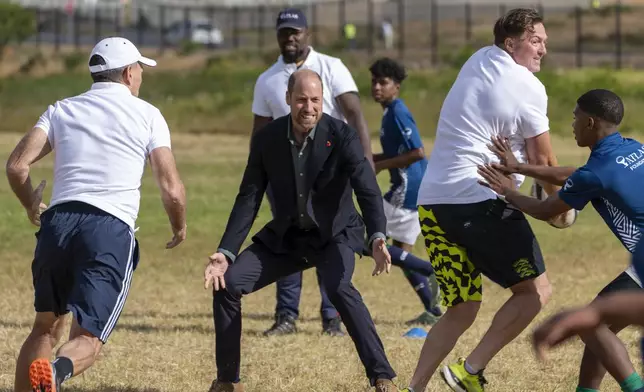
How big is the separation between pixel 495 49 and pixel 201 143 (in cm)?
2298

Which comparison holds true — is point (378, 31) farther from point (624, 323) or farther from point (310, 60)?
point (624, 323)

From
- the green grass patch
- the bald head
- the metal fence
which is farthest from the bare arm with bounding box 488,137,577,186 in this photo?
the metal fence

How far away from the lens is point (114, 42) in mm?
7125

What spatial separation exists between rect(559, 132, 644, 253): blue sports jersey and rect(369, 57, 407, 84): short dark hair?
14.3 ft

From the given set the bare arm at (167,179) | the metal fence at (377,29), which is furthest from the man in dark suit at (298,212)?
the metal fence at (377,29)

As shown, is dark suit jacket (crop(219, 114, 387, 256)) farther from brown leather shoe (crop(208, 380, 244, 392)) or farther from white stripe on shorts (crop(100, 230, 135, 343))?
white stripe on shorts (crop(100, 230, 135, 343))

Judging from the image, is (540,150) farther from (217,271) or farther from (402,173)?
(402,173)

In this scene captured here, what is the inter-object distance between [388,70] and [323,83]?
0.88 meters

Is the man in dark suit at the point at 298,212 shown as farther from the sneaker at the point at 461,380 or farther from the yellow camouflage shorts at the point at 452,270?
the sneaker at the point at 461,380

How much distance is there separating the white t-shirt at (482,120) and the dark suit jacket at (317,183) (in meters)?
0.58

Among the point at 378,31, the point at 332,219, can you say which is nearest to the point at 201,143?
Answer: the point at 332,219

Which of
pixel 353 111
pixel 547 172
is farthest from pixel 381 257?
pixel 353 111

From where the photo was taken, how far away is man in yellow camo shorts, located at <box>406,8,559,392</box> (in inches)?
289

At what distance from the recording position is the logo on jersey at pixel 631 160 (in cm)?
670
